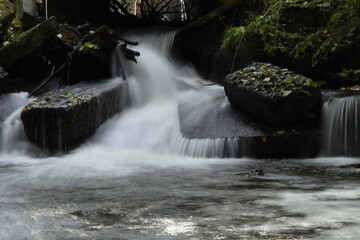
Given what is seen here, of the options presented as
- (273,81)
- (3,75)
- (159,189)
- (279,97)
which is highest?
(3,75)

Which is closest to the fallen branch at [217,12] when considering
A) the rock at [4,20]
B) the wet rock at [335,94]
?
the rock at [4,20]

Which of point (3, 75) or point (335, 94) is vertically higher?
point (3, 75)

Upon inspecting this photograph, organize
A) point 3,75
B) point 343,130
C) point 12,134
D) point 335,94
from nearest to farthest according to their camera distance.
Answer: point 343,130 → point 335,94 → point 12,134 → point 3,75

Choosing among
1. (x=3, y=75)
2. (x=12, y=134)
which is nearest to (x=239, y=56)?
(x=12, y=134)

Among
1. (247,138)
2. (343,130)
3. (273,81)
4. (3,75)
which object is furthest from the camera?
(3,75)

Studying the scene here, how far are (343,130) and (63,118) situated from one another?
14.9 ft

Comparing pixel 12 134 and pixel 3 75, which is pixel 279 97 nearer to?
pixel 12 134

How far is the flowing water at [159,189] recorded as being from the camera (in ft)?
8.55

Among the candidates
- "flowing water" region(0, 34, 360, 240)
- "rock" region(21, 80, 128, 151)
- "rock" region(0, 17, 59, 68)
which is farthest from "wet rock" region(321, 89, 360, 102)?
"rock" region(0, 17, 59, 68)

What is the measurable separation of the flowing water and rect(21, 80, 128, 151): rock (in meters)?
0.23

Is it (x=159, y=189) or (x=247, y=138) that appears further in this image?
(x=247, y=138)

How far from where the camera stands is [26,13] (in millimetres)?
11109

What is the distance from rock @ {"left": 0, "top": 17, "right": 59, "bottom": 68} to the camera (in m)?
9.18

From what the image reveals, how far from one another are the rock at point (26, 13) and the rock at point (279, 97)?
698cm
